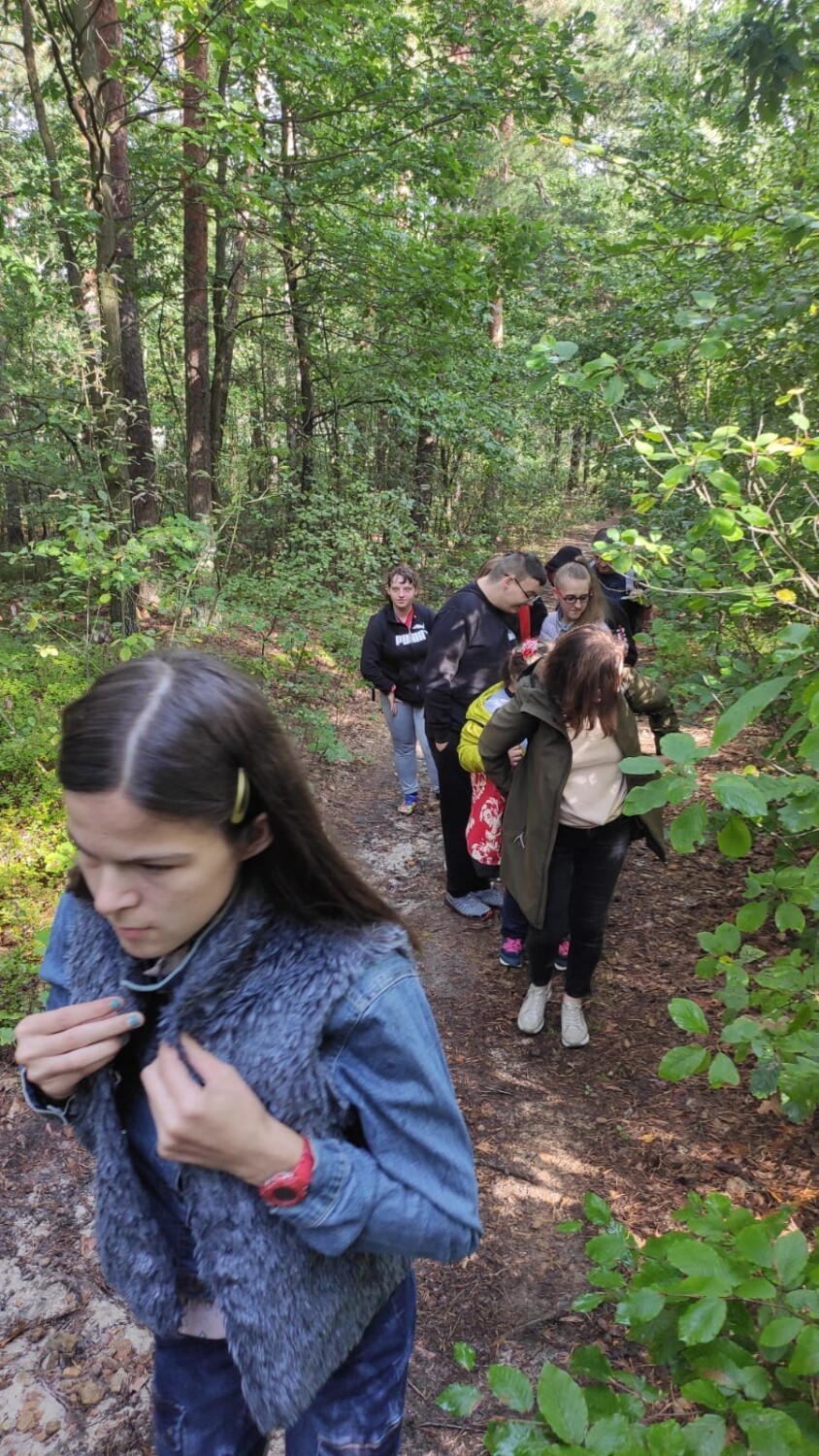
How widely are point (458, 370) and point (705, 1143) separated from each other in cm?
1086

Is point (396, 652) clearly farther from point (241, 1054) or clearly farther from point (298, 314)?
point (298, 314)

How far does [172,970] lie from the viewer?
1148mm

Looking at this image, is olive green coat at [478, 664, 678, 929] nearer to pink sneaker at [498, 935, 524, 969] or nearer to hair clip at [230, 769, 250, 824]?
pink sneaker at [498, 935, 524, 969]

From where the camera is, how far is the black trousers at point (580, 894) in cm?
335

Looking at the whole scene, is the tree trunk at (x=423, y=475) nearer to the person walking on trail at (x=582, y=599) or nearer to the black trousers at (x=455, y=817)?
the person walking on trail at (x=582, y=599)

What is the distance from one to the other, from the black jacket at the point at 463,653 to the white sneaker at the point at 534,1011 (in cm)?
154

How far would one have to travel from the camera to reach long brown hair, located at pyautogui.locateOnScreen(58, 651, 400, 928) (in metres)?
1.00

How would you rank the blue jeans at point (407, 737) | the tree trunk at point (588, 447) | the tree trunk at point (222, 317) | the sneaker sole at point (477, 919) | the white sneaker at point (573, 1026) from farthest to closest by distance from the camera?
the tree trunk at point (588, 447)
the tree trunk at point (222, 317)
the blue jeans at point (407, 737)
the sneaker sole at point (477, 919)
the white sneaker at point (573, 1026)

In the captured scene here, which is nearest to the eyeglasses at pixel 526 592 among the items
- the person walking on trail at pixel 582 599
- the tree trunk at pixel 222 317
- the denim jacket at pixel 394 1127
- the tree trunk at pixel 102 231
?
→ the person walking on trail at pixel 582 599

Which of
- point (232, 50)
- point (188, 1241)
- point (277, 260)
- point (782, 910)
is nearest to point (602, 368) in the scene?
point (782, 910)

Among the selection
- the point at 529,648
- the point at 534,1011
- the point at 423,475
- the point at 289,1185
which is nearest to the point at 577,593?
the point at 529,648

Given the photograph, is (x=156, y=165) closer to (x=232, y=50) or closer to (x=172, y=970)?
(x=232, y=50)

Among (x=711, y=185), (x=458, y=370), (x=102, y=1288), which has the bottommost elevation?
(x=102, y=1288)

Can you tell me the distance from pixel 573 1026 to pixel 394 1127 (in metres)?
2.83
